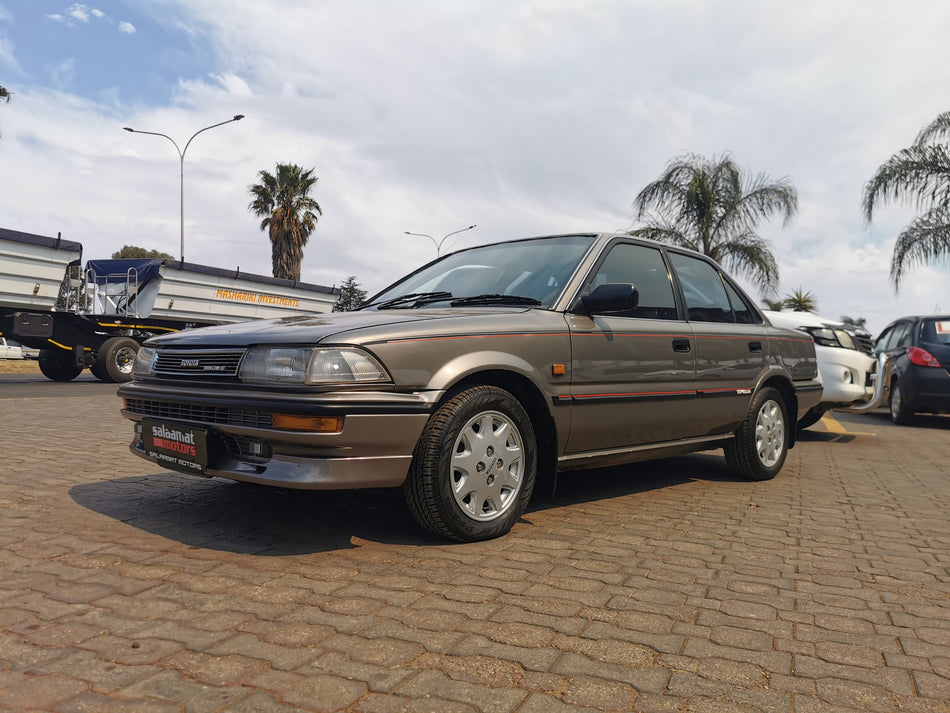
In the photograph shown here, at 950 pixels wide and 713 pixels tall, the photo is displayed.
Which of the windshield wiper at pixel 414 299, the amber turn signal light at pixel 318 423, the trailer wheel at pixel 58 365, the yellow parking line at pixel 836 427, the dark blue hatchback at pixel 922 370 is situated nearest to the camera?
the amber turn signal light at pixel 318 423

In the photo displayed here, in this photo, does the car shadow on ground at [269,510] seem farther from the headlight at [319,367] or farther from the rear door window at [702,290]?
the rear door window at [702,290]

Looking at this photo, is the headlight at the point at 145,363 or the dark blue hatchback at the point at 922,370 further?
the dark blue hatchback at the point at 922,370

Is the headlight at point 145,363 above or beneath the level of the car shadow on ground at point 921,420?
above

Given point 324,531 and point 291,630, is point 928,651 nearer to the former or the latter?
point 291,630

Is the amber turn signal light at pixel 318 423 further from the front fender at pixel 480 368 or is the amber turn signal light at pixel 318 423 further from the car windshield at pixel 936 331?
the car windshield at pixel 936 331

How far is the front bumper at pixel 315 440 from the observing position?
3152mm

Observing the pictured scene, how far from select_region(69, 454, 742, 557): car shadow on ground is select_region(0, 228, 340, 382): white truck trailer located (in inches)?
411

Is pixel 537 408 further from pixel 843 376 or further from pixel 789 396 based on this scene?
pixel 843 376

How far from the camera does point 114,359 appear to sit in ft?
49.0

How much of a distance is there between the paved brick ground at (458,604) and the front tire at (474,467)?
138 mm

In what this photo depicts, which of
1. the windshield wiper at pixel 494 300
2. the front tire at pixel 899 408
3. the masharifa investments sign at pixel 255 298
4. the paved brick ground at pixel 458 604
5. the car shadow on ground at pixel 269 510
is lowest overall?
the paved brick ground at pixel 458 604

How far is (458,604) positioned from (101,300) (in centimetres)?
1482

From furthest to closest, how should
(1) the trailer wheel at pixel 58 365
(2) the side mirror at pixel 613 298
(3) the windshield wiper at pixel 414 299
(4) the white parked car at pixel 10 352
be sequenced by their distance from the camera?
(4) the white parked car at pixel 10 352, (1) the trailer wheel at pixel 58 365, (3) the windshield wiper at pixel 414 299, (2) the side mirror at pixel 613 298

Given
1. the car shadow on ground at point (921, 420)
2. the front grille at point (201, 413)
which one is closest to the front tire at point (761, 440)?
the front grille at point (201, 413)
